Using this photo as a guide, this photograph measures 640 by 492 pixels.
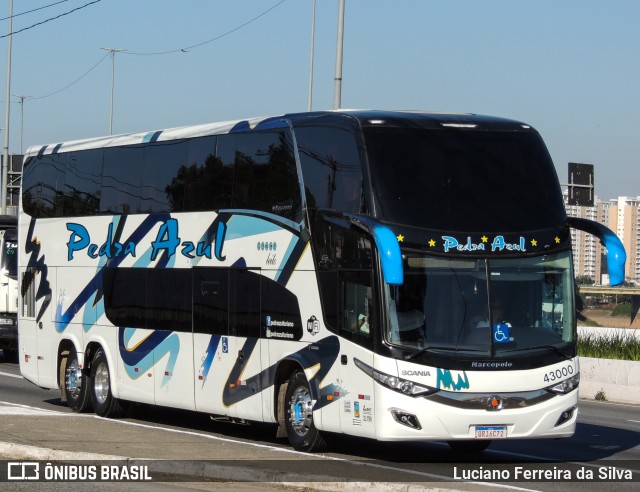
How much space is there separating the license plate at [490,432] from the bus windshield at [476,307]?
797 millimetres

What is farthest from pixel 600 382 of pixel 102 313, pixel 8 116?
pixel 8 116

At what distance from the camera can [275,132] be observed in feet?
54.5

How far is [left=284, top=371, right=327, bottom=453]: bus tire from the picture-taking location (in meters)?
15.2

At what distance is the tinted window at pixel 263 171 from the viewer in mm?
16094

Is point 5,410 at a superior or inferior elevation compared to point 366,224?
inferior

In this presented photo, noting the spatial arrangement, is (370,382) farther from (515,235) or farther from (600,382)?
(600,382)

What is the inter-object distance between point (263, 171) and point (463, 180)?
3.06m

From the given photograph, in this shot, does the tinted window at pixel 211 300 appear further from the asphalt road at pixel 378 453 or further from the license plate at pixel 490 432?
the license plate at pixel 490 432

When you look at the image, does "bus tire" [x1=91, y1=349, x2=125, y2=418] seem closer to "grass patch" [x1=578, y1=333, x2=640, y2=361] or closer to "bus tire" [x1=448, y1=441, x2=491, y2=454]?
"bus tire" [x1=448, y1=441, x2=491, y2=454]

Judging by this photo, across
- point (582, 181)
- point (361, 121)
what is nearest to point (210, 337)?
point (361, 121)

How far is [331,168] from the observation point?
15.3 metres

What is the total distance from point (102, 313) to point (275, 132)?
5.42 meters

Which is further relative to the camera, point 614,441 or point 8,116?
point 8,116

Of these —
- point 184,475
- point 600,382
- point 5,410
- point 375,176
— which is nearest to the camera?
point 184,475
